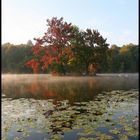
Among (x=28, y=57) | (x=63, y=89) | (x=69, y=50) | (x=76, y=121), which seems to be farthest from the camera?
(x=28, y=57)

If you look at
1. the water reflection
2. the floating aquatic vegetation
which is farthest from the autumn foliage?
the floating aquatic vegetation

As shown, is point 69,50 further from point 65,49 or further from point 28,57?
point 28,57

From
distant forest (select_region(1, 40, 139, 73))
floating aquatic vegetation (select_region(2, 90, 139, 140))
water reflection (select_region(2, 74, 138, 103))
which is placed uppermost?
distant forest (select_region(1, 40, 139, 73))

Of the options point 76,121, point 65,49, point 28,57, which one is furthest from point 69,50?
point 76,121

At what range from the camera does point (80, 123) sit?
8.62 m

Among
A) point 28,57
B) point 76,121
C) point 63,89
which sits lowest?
point 76,121

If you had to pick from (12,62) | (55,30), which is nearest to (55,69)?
(55,30)

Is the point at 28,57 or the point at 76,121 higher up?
the point at 28,57

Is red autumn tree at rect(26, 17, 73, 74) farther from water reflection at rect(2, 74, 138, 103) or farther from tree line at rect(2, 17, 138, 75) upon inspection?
water reflection at rect(2, 74, 138, 103)

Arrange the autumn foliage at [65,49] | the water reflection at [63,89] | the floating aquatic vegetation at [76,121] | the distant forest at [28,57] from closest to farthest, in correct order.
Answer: the floating aquatic vegetation at [76,121] < the water reflection at [63,89] < the autumn foliage at [65,49] < the distant forest at [28,57]

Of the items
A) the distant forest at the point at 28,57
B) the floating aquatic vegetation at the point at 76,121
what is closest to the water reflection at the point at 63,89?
the floating aquatic vegetation at the point at 76,121

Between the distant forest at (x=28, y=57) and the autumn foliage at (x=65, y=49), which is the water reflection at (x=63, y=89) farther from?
the distant forest at (x=28, y=57)

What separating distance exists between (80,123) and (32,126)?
147 centimetres

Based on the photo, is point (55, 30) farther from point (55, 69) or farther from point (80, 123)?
point (80, 123)
